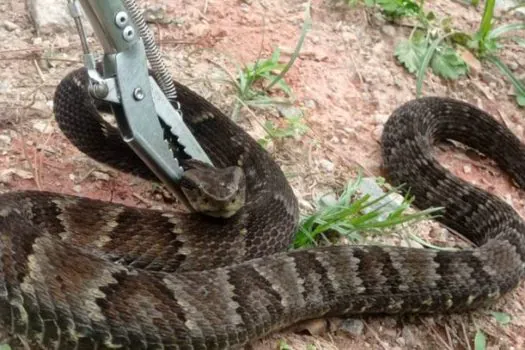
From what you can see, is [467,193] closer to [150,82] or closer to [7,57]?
[150,82]

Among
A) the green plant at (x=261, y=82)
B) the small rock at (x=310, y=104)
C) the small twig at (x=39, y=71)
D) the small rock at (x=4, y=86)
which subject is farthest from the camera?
the small rock at (x=310, y=104)

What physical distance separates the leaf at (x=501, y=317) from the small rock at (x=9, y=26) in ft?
11.8

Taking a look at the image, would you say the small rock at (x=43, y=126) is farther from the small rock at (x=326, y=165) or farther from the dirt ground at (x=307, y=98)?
the small rock at (x=326, y=165)

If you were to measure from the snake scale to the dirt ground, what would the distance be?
0.14 metres

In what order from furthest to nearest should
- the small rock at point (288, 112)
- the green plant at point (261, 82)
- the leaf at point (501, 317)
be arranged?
1. the small rock at point (288, 112)
2. the green plant at point (261, 82)
3. the leaf at point (501, 317)

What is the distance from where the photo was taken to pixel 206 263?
3.72 m

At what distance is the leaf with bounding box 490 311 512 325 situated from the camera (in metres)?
4.32

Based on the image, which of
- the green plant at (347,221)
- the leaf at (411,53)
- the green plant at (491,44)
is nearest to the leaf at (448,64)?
the leaf at (411,53)

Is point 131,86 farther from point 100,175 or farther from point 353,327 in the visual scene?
point 353,327

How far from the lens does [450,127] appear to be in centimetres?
585

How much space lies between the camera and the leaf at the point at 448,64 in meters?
6.09

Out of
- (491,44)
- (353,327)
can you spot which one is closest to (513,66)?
(491,44)

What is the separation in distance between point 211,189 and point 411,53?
2.94 metres

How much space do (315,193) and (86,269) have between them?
184cm
